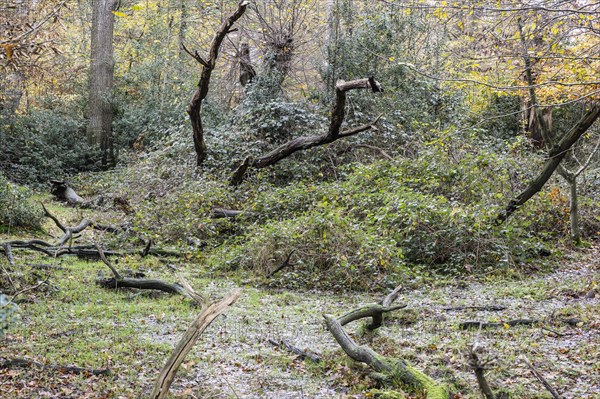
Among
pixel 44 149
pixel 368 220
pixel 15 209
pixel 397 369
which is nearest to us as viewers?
pixel 397 369

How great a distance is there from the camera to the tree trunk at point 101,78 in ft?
66.4

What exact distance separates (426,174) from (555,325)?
5.92 meters

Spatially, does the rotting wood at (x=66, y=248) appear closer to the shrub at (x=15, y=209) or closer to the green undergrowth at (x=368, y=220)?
the green undergrowth at (x=368, y=220)

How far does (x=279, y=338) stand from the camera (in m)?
6.14

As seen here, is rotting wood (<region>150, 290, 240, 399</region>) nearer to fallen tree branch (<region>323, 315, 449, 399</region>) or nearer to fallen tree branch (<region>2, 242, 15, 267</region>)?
fallen tree branch (<region>323, 315, 449, 399</region>)

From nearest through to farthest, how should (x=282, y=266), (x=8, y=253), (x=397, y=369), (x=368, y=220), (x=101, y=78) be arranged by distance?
(x=397, y=369)
(x=8, y=253)
(x=282, y=266)
(x=368, y=220)
(x=101, y=78)

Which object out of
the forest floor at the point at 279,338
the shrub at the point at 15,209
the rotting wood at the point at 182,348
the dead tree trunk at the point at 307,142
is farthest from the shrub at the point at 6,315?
the dead tree trunk at the point at 307,142

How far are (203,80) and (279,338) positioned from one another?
847 centimetres

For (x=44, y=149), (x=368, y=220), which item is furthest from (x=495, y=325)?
(x=44, y=149)

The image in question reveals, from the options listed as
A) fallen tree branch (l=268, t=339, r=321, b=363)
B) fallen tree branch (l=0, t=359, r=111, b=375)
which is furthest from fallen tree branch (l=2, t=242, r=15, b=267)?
fallen tree branch (l=268, t=339, r=321, b=363)

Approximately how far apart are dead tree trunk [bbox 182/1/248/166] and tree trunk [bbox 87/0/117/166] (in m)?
7.33

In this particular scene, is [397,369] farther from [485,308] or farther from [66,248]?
[66,248]

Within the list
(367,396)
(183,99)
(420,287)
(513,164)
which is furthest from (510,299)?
(183,99)

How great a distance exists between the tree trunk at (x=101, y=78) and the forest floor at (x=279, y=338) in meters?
12.1
